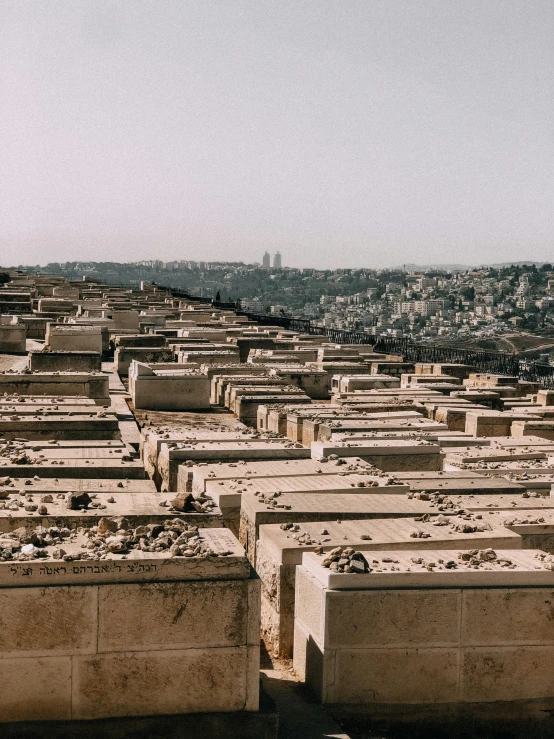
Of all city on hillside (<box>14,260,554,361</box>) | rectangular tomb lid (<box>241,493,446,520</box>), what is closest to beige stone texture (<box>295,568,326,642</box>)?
rectangular tomb lid (<box>241,493,446,520</box>)

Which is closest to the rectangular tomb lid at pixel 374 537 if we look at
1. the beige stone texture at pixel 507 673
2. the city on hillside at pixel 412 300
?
the beige stone texture at pixel 507 673

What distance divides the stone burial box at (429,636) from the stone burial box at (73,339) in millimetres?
13702

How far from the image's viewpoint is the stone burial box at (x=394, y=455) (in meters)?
9.53

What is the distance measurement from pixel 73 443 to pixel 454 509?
3.78m

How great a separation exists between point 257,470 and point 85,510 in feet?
8.12

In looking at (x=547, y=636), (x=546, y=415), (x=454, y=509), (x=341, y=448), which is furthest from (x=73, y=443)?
(x=546, y=415)

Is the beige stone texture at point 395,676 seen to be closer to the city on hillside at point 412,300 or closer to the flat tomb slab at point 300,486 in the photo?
the flat tomb slab at point 300,486

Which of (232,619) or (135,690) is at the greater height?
(232,619)

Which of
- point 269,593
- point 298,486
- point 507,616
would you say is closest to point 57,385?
point 298,486

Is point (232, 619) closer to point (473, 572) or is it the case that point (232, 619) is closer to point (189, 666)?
point (189, 666)

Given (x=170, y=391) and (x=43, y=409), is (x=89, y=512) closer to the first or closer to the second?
(x=43, y=409)

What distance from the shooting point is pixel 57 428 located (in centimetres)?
988

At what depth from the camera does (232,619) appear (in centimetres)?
516

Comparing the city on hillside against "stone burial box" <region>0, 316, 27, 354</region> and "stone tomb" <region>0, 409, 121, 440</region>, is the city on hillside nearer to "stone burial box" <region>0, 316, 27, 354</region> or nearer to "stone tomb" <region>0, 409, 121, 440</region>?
"stone burial box" <region>0, 316, 27, 354</region>
